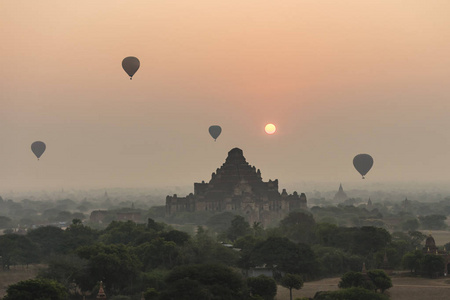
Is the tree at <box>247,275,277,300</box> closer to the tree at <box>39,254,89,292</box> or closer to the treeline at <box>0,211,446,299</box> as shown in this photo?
the treeline at <box>0,211,446,299</box>

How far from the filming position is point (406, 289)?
73.1 metres

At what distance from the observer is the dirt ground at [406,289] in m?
69.7

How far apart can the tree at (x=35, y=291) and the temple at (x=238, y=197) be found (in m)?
122

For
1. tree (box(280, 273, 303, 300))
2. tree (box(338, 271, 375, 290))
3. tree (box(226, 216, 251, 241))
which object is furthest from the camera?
tree (box(226, 216, 251, 241))

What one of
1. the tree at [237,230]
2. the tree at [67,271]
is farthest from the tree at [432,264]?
the tree at [237,230]

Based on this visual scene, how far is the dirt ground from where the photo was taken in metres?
69.7

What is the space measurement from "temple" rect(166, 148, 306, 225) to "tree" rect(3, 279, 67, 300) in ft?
399

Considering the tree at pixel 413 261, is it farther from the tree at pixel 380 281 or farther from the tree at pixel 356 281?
the tree at pixel 356 281

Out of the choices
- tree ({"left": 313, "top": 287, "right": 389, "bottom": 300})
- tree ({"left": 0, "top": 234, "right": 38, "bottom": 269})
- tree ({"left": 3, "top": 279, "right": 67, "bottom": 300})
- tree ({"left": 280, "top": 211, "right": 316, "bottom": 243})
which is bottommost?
tree ({"left": 313, "top": 287, "right": 389, "bottom": 300})

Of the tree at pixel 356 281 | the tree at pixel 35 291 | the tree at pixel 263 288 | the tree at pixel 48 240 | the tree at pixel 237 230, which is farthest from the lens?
the tree at pixel 237 230

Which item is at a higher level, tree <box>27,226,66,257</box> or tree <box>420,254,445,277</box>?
tree <box>27,226,66,257</box>

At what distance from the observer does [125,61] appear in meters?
131

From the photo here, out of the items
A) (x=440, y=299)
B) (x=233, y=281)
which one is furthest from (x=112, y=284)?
(x=440, y=299)

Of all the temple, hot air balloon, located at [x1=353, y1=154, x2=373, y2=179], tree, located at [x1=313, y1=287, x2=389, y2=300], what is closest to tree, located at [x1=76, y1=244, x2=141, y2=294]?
tree, located at [x1=313, y1=287, x2=389, y2=300]
